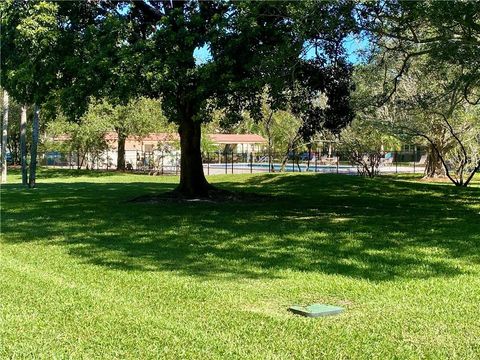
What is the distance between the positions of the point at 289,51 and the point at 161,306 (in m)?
7.07

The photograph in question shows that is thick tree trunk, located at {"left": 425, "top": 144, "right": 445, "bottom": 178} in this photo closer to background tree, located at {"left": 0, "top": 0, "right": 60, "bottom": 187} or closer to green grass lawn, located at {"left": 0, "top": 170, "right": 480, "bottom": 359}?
green grass lawn, located at {"left": 0, "top": 170, "right": 480, "bottom": 359}

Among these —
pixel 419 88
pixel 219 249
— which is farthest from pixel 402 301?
pixel 419 88

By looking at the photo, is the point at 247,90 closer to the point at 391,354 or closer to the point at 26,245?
the point at 26,245

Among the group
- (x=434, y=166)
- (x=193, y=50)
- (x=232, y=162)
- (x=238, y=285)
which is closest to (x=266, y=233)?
(x=238, y=285)

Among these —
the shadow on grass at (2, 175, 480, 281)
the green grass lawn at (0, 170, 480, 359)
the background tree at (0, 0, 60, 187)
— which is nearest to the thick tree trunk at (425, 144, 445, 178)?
the shadow on grass at (2, 175, 480, 281)

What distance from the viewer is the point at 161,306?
5539 mm

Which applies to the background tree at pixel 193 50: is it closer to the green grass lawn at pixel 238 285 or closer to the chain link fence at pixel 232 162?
the green grass lawn at pixel 238 285

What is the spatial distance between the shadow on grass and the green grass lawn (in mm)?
41

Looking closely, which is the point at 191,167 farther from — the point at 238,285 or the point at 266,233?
the point at 238,285

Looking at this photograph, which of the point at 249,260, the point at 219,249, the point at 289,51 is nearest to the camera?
the point at 249,260

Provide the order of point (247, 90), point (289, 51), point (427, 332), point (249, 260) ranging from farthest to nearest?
point (247, 90) → point (289, 51) → point (249, 260) → point (427, 332)

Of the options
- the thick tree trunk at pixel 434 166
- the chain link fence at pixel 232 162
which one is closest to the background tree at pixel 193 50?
the chain link fence at pixel 232 162

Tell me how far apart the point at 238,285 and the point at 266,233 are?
383 centimetres

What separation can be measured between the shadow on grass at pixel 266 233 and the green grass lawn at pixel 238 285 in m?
0.04
